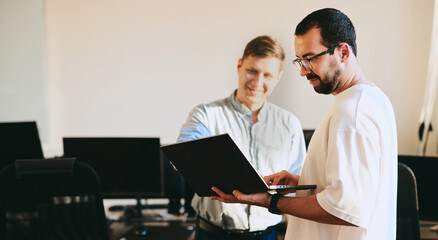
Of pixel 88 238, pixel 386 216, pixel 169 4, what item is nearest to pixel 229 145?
pixel 386 216

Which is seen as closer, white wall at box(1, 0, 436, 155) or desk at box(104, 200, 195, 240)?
desk at box(104, 200, 195, 240)

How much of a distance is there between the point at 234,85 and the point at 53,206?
5.51ft

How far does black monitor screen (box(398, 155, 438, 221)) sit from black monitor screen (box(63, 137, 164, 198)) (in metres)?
1.47

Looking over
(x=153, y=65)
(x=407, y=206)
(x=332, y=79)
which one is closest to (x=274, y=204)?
(x=332, y=79)

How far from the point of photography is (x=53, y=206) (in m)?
1.17

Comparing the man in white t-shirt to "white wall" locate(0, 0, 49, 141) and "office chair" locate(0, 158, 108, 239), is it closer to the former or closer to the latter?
"office chair" locate(0, 158, 108, 239)

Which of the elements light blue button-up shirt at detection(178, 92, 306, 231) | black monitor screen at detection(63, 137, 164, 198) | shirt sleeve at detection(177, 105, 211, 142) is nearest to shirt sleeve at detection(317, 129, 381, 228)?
light blue button-up shirt at detection(178, 92, 306, 231)

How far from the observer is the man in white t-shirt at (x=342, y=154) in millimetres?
819

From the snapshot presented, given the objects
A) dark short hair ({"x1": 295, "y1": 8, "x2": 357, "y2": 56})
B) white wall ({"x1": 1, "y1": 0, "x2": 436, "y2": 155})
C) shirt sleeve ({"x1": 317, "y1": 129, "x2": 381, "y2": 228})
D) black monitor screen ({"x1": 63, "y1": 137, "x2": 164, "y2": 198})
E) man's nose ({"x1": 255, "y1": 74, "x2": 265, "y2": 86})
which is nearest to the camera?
shirt sleeve ({"x1": 317, "y1": 129, "x2": 381, "y2": 228})

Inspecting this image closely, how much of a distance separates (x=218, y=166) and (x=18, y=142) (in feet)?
4.46

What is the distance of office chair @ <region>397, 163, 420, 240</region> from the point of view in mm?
1408

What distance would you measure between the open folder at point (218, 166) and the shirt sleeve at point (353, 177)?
0.12 meters

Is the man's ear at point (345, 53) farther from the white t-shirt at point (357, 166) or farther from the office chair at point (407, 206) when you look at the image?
the office chair at point (407, 206)

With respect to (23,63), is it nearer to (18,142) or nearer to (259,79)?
(18,142)
